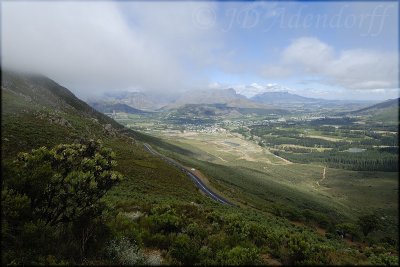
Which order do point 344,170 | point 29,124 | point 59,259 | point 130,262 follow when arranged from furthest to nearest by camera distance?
point 344,170 < point 29,124 < point 130,262 < point 59,259

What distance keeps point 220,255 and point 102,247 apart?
18.4ft

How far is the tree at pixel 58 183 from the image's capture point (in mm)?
14508

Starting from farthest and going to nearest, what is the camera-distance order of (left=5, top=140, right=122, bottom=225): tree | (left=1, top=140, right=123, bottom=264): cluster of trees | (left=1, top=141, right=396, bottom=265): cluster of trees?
(left=5, top=140, right=122, bottom=225): tree < (left=1, top=141, right=396, bottom=265): cluster of trees < (left=1, top=140, right=123, bottom=264): cluster of trees

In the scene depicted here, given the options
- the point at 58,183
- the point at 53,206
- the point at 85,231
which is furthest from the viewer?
the point at 58,183

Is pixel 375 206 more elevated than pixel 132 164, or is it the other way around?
pixel 132 164

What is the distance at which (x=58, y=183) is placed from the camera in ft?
51.2

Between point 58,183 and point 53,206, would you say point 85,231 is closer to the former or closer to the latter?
point 53,206

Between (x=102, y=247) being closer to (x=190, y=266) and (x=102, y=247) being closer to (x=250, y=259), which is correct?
(x=190, y=266)

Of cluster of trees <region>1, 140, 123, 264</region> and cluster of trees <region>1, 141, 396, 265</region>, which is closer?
cluster of trees <region>1, 140, 123, 264</region>

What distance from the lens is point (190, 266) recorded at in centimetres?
1391

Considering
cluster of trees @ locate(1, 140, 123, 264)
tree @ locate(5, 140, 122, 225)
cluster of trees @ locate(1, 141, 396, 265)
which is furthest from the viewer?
tree @ locate(5, 140, 122, 225)

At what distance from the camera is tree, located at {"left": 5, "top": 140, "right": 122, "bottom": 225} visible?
A: 47.6 feet

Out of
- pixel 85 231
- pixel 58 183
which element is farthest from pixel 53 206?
pixel 85 231

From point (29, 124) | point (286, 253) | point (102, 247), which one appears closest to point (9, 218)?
point (102, 247)
